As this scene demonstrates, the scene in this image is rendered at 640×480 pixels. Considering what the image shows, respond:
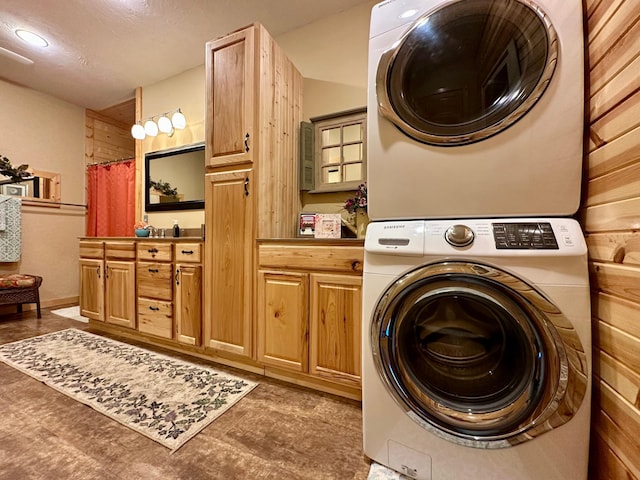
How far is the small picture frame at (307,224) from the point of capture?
1972 millimetres

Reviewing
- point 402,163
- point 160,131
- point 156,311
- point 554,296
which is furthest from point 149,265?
point 554,296

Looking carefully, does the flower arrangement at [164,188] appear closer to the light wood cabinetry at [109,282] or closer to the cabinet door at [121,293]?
the light wood cabinetry at [109,282]

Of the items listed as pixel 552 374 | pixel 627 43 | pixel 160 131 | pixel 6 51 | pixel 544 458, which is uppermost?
pixel 6 51

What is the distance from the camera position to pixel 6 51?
8.03 feet

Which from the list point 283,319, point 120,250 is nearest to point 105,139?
point 120,250

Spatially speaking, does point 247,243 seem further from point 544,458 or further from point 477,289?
point 544,458

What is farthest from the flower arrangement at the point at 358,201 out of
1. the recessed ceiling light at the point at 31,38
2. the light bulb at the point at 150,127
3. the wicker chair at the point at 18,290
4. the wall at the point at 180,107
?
the wicker chair at the point at 18,290

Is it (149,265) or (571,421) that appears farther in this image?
(149,265)

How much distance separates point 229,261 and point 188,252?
0.39 meters

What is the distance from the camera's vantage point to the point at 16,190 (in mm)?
3051

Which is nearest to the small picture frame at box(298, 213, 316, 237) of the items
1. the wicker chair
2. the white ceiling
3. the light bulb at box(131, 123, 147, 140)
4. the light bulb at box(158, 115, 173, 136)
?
the white ceiling

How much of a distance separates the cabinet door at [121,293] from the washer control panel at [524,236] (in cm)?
247

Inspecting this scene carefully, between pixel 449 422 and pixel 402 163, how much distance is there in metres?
0.89

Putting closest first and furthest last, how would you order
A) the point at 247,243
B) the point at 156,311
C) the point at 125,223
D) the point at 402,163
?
the point at 402,163
the point at 247,243
the point at 156,311
the point at 125,223
